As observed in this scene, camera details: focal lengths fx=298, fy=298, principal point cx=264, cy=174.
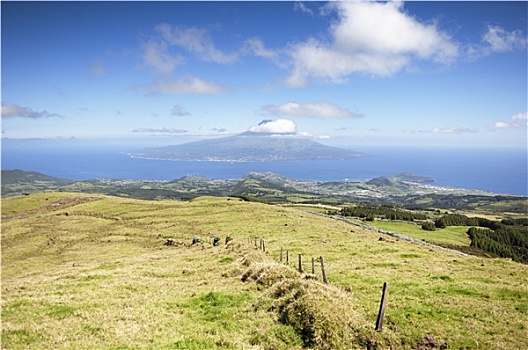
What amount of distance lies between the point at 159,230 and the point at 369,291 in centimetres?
4558

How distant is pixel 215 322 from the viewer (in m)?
15.1

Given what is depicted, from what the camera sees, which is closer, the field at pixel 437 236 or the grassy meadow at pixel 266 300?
the grassy meadow at pixel 266 300

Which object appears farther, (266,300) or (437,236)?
(437,236)

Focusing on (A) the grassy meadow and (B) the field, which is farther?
(B) the field

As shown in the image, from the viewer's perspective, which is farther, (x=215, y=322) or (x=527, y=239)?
(x=527, y=239)

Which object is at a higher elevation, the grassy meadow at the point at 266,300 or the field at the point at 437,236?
the grassy meadow at the point at 266,300

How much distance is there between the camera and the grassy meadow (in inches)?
500

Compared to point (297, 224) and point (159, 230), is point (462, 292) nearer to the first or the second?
point (297, 224)

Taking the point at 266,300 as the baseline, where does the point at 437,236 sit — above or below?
below

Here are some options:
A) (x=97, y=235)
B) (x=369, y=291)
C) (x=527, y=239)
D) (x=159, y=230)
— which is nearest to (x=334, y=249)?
(x=369, y=291)

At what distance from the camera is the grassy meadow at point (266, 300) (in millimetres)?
12711

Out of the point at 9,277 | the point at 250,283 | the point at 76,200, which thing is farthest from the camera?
the point at 76,200

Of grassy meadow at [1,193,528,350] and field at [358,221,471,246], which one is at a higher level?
grassy meadow at [1,193,528,350]

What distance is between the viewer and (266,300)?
54.2ft
